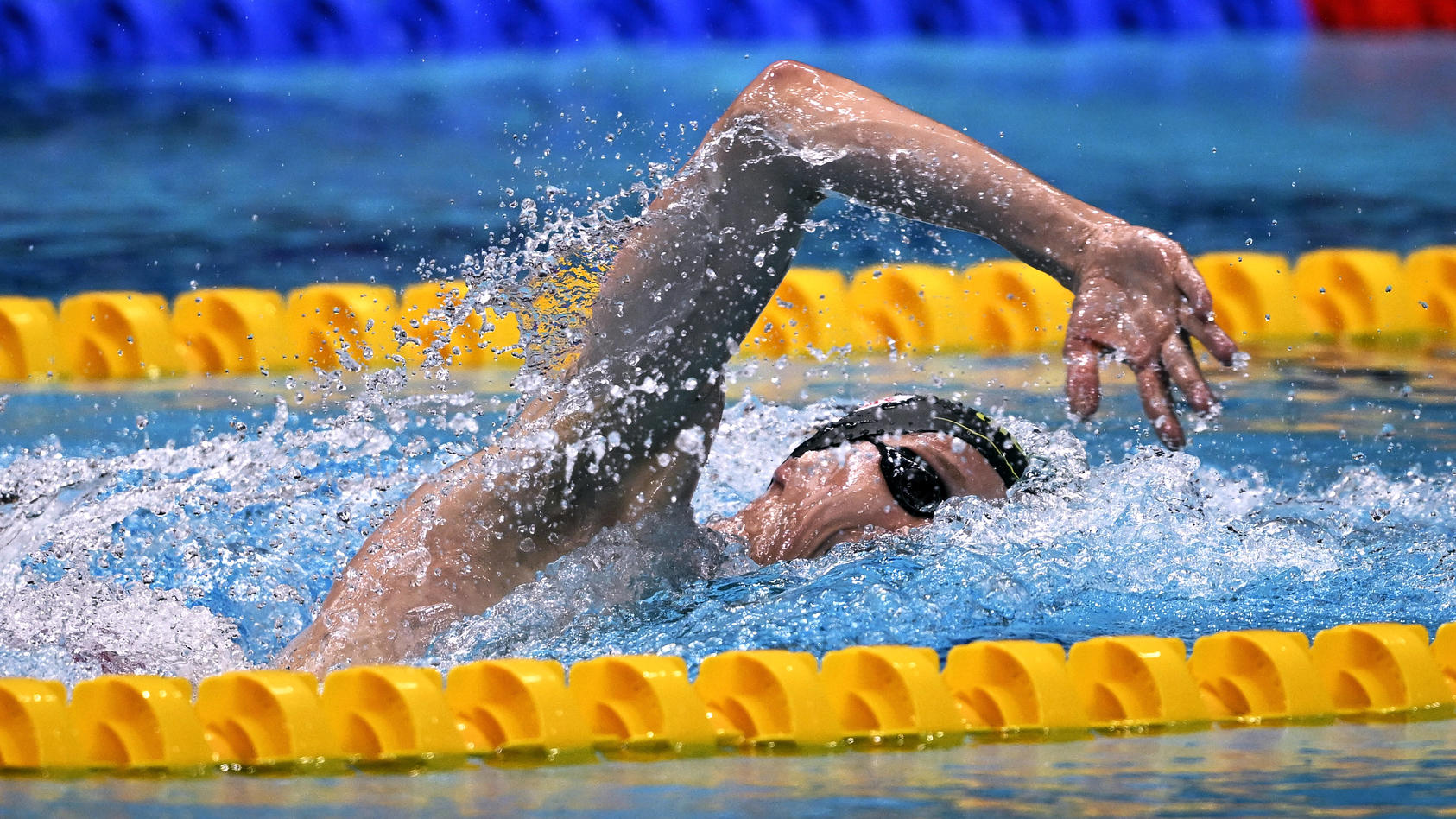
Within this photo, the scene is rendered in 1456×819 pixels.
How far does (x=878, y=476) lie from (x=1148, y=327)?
0.91m

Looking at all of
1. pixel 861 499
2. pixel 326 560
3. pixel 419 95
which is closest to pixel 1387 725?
pixel 861 499

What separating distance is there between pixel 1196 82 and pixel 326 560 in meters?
7.78

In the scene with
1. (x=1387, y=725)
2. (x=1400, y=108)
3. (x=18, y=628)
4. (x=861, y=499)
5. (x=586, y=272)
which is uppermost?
(x=1400, y=108)

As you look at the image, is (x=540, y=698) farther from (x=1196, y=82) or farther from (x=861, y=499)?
(x=1196, y=82)

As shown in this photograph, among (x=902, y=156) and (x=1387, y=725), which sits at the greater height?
(x=902, y=156)

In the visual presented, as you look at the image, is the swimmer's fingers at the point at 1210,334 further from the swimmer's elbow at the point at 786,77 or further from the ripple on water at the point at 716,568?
the ripple on water at the point at 716,568

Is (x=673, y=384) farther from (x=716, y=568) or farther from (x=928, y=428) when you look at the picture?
(x=928, y=428)

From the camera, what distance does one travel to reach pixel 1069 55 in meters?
10.3

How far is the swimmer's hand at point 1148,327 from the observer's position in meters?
1.45

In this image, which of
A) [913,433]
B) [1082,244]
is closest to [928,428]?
[913,433]

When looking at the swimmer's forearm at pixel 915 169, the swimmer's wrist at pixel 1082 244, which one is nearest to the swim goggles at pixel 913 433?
the swimmer's forearm at pixel 915 169

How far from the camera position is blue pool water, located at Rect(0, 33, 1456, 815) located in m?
1.70

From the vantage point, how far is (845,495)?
7.76 feet

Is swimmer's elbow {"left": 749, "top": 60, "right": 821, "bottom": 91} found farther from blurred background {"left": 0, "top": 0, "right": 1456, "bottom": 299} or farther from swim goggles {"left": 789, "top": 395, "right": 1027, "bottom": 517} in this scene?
blurred background {"left": 0, "top": 0, "right": 1456, "bottom": 299}
